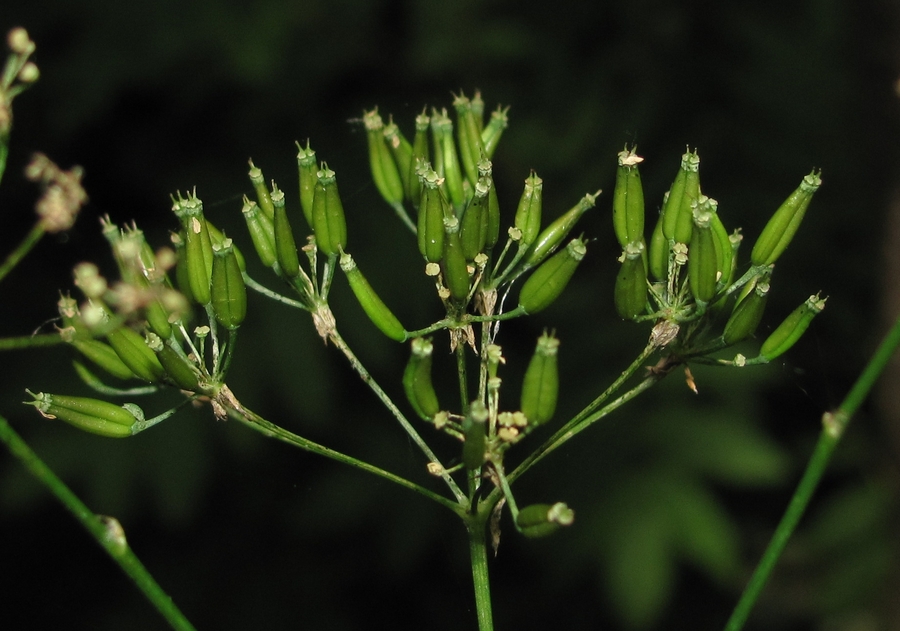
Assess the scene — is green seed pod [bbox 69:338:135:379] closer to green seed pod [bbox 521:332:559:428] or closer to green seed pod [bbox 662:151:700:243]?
green seed pod [bbox 521:332:559:428]

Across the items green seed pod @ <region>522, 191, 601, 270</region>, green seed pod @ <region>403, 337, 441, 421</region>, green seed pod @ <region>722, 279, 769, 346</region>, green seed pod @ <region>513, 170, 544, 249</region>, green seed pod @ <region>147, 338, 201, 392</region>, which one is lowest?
green seed pod @ <region>722, 279, 769, 346</region>

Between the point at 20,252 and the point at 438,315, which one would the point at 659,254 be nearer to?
the point at 20,252

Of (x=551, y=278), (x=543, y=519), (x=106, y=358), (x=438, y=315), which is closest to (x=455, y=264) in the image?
(x=551, y=278)

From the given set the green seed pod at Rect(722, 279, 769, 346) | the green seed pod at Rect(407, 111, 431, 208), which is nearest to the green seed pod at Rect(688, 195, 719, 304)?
the green seed pod at Rect(722, 279, 769, 346)

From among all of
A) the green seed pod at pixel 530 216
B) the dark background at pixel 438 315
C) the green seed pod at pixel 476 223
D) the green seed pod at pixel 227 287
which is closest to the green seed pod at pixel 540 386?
the green seed pod at pixel 476 223

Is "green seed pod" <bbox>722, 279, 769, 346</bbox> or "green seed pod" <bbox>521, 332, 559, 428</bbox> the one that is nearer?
"green seed pod" <bbox>521, 332, 559, 428</bbox>

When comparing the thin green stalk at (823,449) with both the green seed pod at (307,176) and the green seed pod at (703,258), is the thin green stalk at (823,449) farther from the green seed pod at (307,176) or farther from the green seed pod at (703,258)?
the green seed pod at (307,176)
